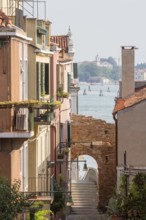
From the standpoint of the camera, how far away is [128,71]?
4425cm

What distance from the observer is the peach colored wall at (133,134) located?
3722cm

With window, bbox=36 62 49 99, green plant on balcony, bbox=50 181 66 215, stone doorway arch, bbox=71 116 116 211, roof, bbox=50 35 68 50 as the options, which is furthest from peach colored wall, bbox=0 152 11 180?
roof, bbox=50 35 68 50

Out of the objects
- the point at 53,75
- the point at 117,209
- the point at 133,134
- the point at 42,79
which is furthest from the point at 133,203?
the point at 53,75

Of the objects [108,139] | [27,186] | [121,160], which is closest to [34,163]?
[27,186]

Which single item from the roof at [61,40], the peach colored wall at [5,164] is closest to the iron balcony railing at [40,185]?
the peach colored wall at [5,164]

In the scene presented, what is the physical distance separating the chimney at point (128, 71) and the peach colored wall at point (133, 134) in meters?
5.71

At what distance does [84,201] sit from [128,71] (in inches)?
625

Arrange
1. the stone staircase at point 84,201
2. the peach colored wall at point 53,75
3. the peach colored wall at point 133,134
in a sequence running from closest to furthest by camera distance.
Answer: the peach colored wall at point 133,134 < the peach colored wall at point 53,75 < the stone staircase at point 84,201

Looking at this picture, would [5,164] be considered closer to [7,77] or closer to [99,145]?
[7,77]

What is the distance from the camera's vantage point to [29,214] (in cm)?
3038

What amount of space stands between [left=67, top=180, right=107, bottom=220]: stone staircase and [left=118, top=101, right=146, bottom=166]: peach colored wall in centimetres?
1441

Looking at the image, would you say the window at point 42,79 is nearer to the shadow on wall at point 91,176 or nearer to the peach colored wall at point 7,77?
the peach colored wall at point 7,77

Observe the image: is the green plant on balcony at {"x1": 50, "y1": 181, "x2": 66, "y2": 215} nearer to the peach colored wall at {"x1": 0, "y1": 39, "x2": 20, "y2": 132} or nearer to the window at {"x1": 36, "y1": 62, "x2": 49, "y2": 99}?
the window at {"x1": 36, "y1": 62, "x2": 49, "y2": 99}

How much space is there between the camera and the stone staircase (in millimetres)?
54000
